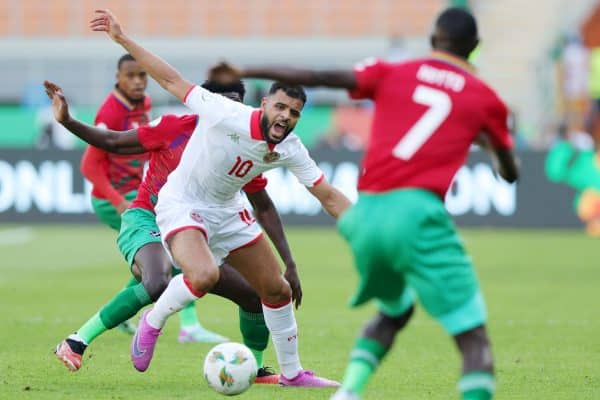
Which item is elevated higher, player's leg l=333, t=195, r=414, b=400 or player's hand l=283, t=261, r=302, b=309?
player's leg l=333, t=195, r=414, b=400

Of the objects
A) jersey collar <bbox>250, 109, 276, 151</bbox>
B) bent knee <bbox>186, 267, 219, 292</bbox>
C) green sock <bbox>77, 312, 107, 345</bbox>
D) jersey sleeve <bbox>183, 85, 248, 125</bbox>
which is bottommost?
green sock <bbox>77, 312, 107, 345</bbox>

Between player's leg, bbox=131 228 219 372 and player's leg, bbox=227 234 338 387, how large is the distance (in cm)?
45

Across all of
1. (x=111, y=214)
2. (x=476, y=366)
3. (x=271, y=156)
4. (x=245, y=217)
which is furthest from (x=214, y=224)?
(x=111, y=214)

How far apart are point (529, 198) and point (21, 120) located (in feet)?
46.7

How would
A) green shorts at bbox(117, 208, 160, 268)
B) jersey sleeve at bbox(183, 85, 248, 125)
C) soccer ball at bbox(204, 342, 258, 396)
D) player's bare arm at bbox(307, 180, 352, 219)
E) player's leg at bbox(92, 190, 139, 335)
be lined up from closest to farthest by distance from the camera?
soccer ball at bbox(204, 342, 258, 396) < jersey sleeve at bbox(183, 85, 248, 125) < player's bare arm at bbox(307, 180, 352, 219) < green shorts at bbox(117, 208, 160, 268) < player's leg at bbox(92, 190, 139, 335)

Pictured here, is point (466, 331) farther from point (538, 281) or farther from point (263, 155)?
point (538, 281)

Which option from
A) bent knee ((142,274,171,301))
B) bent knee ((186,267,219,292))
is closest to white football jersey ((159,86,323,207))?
bent knee ((186,267,219,292))

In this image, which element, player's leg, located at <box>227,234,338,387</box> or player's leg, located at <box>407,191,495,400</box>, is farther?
player's leg, located at <box>227,234,338,387</box>

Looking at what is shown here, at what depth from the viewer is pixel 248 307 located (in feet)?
27.8

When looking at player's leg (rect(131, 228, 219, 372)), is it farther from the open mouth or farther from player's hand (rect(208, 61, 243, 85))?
player's hand (rect(208, 61, 243, 85))

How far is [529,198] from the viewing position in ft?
79.9

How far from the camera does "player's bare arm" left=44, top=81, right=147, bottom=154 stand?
788cm

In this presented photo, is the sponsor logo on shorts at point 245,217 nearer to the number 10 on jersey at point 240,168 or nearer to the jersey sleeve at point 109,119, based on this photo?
the number 10 on jersey at point 240,168

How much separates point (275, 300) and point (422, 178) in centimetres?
226
